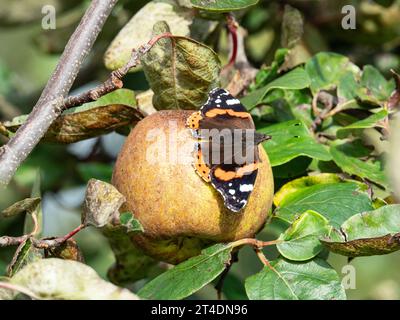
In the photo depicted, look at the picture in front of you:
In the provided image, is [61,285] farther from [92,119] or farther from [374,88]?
[374,88]

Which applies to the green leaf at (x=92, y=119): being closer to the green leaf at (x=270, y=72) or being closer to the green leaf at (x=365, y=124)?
the green leaf at (x=270, y=72)

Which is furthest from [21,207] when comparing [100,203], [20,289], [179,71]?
[179,71]

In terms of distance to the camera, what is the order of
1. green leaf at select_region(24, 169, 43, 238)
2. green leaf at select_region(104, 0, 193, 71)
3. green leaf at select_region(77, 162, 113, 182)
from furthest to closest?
green leaf at select_region(77, 162, 113, 182) → green leaf at select_region(104, 0, 193, 71) → green leaf at select_region(24, 169, 43, 238)

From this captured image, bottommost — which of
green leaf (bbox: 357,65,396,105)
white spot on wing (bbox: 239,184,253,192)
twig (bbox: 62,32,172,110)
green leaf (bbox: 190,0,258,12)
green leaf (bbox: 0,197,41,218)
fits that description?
green leaf (bbox: 357,65,396,105)

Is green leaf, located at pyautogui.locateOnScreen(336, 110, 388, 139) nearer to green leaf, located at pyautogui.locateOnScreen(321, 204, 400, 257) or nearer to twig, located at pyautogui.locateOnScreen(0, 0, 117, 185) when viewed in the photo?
green leaf, located at pyautogui.locateOnScreen(321, 204, 400, 257)

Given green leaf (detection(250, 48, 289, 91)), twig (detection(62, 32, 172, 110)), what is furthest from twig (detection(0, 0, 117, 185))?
green leaf (detection(250, 48, 289, 91))
